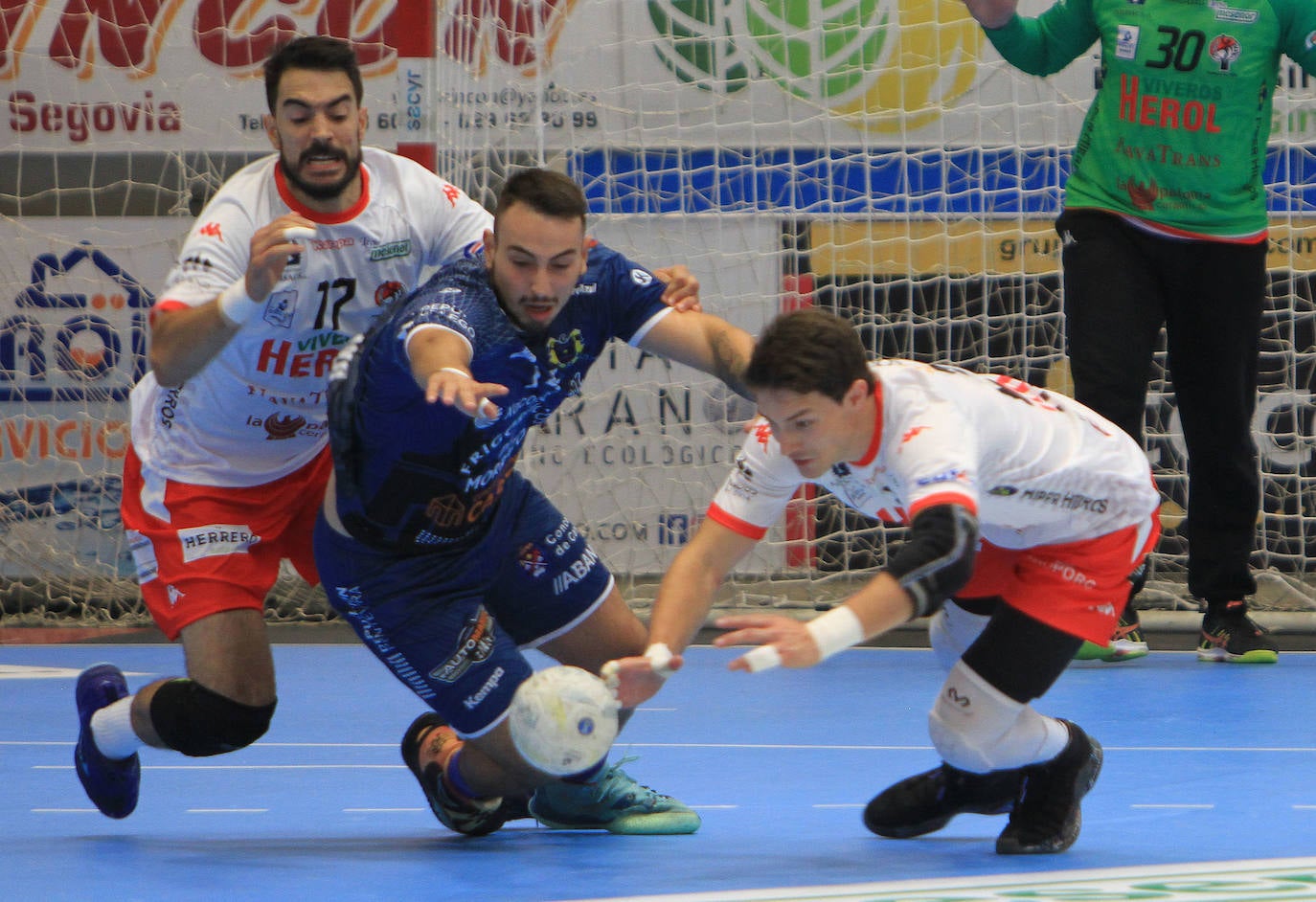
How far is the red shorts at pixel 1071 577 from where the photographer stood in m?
3.29

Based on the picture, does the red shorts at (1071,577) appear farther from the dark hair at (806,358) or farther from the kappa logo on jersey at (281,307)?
the kappa logo on jersey at (281,307)

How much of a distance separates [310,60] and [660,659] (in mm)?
1655

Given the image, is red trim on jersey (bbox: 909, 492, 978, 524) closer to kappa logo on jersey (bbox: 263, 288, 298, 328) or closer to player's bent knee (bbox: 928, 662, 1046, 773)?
player's bent knee (bbox: 928, 662, 1046, 773)

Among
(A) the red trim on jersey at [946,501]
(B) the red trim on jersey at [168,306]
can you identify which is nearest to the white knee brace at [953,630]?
(A) the red trim on jersey at [946,501]

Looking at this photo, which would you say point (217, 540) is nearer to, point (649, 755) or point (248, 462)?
point (248, 462)

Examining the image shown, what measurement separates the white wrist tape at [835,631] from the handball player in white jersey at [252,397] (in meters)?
1.03

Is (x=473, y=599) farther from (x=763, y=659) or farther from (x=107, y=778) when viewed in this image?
(x=763, y=659)

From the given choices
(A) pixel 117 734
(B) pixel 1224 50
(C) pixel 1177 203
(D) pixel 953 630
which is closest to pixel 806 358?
(D) pixel 953 630

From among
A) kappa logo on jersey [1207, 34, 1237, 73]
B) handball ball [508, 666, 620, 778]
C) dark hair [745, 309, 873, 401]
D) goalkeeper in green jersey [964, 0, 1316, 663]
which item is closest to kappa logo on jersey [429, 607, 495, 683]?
handball ball [508, 666, 620, 778]

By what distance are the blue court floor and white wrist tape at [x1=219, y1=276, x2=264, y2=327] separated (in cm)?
108

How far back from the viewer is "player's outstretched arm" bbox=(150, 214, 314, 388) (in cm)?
325

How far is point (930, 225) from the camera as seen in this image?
7418 millimetres

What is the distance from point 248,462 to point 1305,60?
3.58 metres

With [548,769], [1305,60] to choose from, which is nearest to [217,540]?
[548,769]
